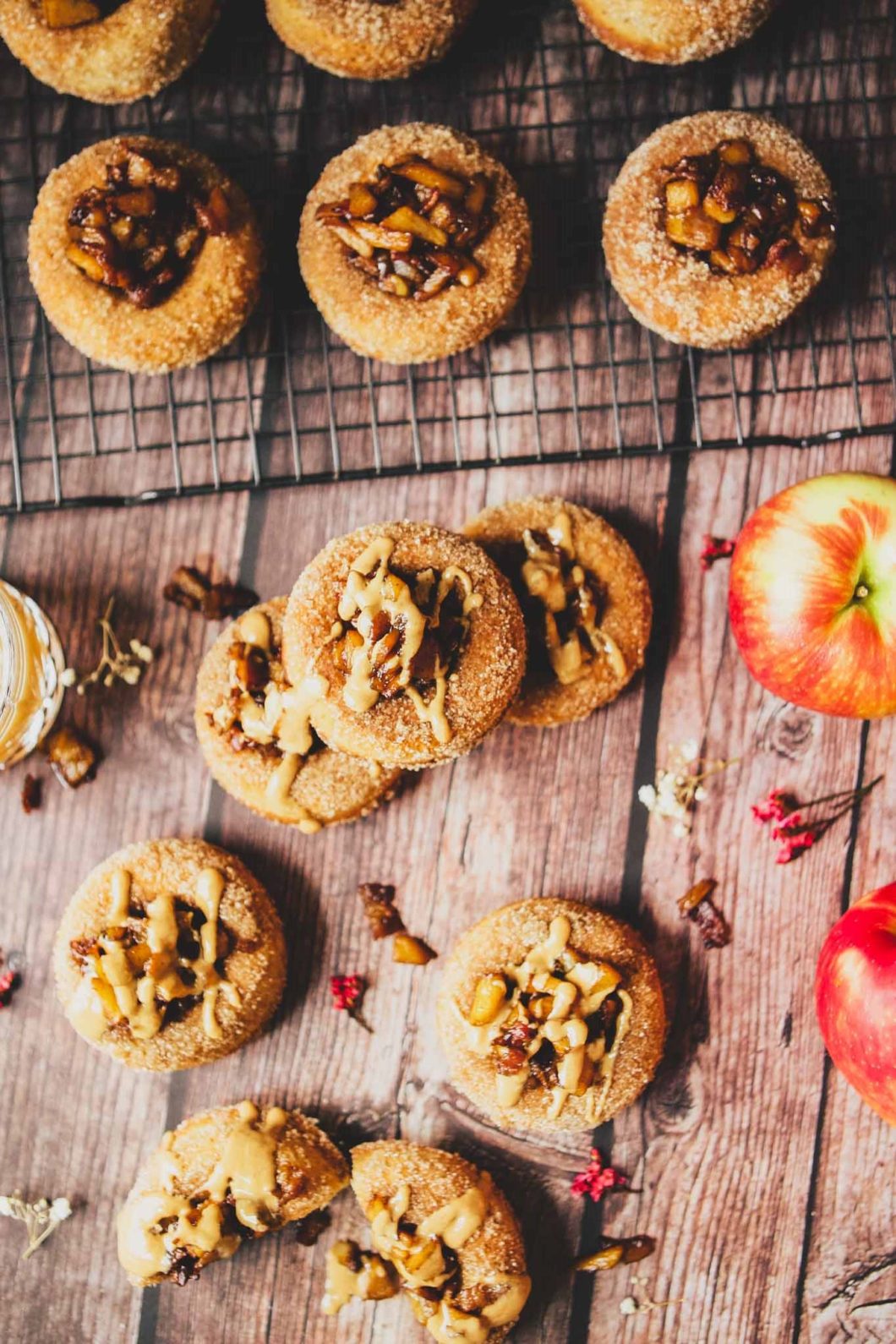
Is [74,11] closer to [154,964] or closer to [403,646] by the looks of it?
[403,646]

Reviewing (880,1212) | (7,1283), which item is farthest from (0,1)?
(880,1212)

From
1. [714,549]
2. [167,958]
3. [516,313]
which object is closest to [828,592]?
[714,549]

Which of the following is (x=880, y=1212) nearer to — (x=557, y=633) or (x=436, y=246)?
(x=557, y=633)

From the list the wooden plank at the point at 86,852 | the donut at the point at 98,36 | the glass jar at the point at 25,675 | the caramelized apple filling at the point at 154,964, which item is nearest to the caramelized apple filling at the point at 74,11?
the donut at the point at 98,36

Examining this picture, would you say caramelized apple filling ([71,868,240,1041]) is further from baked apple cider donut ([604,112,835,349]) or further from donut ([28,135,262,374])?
baked apple cider donut ([604,112,835,349])

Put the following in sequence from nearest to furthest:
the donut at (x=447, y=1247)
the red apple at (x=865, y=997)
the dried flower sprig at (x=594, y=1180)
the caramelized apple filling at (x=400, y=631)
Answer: the caramelized apple filling at (x=400, y=631)
the red apple at (x=865, y=997)
the donut at (x=447, y=1247)
the dried flower sprig at (x=594, y=1180)

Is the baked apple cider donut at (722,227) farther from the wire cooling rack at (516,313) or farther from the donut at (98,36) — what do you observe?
the donut at (98,36)
